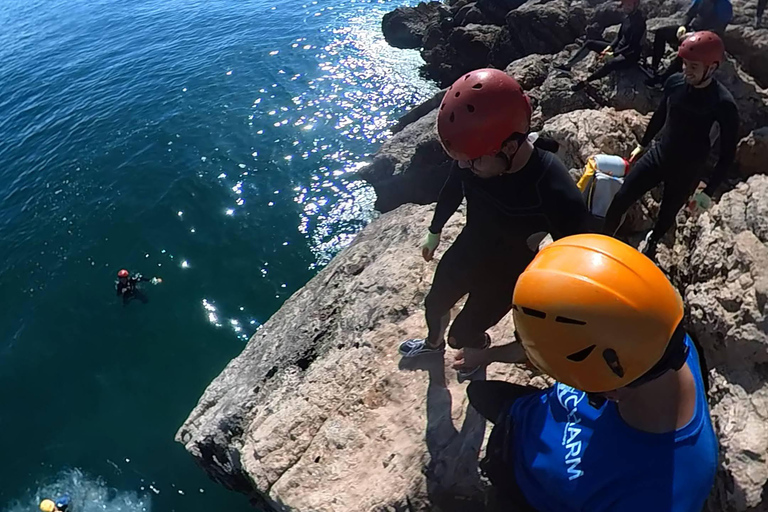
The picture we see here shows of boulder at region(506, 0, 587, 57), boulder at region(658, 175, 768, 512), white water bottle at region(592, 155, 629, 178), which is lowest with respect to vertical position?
boulder at region(506, 0, 587, 57)

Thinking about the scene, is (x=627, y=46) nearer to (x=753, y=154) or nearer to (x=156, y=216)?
(x=753, y=154)

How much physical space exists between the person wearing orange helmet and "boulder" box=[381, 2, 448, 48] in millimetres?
27395

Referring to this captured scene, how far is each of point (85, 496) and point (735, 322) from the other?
39.0 feet

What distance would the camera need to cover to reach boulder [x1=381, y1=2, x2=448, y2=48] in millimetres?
27625

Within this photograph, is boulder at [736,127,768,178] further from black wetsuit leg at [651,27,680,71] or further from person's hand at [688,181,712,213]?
black wetsuit leg at [651,27,680,71]

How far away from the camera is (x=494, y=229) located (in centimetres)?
438

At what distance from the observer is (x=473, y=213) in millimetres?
4480

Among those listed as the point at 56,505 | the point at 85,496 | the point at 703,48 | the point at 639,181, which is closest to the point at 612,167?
the point at 639,181

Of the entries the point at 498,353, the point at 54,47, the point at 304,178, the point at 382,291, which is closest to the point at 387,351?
the point at 382,291

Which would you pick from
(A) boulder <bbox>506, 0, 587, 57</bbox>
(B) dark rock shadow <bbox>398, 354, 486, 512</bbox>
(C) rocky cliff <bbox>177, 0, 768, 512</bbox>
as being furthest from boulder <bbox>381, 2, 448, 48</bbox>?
(B) dark rock shadow <bbox>398, 354, 486, 512</bbox>

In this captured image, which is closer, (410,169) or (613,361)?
(613,361)

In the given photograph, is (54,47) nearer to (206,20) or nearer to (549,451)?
(206,20)

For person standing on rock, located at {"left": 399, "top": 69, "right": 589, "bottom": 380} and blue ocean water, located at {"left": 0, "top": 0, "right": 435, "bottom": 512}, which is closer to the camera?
person standing on rock, located at {"left": 399, "top": 69, "right": 589, "bottom": 380}

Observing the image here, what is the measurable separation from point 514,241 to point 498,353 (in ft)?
4.39
